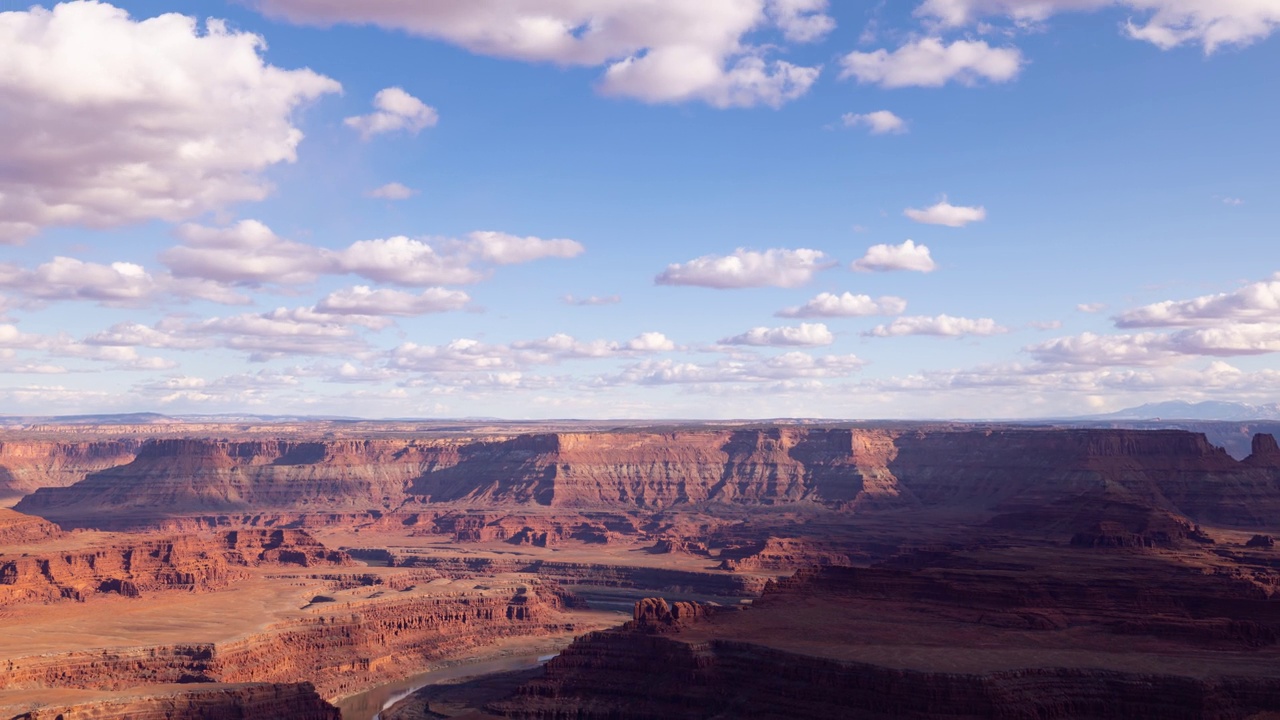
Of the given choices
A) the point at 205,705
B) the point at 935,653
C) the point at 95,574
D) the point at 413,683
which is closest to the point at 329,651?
the point at 413,683

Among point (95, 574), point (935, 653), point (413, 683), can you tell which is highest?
point (935, 653)

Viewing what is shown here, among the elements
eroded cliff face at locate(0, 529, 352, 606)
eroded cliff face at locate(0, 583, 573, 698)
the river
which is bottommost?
the river

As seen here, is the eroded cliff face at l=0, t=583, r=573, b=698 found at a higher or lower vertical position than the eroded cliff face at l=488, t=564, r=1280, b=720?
lower

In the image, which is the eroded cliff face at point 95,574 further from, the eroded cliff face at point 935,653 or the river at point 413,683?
the eroded cliff face at point 935,653

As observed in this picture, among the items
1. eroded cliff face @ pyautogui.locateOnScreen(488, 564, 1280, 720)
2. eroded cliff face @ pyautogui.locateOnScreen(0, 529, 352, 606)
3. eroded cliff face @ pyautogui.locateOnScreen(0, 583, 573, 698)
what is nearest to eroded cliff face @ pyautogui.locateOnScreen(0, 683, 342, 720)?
eroded cliff face @ pyautogui.locateOnScreen(0, 583, 573, 698)

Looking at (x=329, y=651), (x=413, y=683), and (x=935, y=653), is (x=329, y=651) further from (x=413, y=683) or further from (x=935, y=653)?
(x=935, y=653)

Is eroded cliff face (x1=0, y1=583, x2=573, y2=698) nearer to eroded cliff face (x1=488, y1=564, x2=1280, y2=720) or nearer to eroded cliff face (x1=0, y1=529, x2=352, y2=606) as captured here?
eroded cliff face (x1=0, y1=529, x2=352, y2=606)

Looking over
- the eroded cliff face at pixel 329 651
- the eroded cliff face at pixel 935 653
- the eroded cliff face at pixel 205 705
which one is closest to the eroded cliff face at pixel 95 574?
the eroded cliff face at pixel 329 651

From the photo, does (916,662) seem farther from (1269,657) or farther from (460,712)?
(460,712)

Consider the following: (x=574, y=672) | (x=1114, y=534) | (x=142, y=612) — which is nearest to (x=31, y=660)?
(x=142, y=612)
